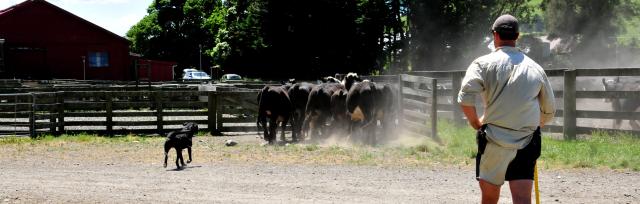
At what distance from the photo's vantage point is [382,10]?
5062 centimetres

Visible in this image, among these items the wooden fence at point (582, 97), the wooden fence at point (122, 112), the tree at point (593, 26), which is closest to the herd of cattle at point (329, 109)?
the wooden fence at point (122, 112)

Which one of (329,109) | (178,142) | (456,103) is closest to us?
(178,142)

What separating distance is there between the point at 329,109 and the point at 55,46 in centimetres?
→ 3557

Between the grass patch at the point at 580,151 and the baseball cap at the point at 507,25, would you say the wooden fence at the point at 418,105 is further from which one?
the baseball cap at the point at 507,25

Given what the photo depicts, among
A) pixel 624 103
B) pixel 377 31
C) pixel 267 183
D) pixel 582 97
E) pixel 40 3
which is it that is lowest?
pixel 267 183

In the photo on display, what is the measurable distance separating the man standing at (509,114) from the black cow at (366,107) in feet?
28.9

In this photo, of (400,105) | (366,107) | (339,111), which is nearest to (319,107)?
(339,111)

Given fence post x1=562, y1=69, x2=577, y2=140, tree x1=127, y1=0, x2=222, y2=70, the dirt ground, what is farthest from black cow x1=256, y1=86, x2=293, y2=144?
tree x1=127, y1=0, x2=222, y2=70

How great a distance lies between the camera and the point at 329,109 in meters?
15.7

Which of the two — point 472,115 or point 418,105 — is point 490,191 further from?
point 418,105

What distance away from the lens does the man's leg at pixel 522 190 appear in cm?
490

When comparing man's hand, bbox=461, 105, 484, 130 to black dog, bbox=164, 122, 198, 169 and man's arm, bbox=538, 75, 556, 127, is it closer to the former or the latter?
man's arm, bbox=538, 75, 556, 127

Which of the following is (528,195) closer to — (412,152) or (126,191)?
(126,191)

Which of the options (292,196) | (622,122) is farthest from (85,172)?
(622,122)
